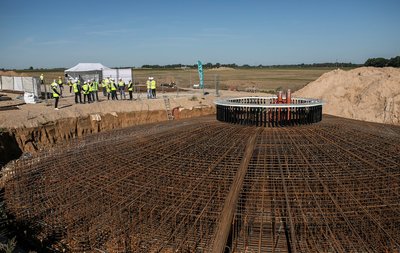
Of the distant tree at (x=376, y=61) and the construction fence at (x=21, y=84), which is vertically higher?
the distant tree at (x=376, y=61)

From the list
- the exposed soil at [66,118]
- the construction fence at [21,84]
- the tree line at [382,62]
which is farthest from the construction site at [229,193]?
the tree line at [382,62]

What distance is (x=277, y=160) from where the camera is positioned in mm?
8172

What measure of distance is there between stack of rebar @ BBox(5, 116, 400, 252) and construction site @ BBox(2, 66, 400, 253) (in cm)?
2

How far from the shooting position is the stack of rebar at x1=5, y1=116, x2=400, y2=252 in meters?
6.56

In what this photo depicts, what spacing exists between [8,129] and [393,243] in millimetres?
18628

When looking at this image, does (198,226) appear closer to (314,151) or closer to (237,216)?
(237,216)

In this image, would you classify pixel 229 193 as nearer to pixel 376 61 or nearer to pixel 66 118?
pixel 66 118

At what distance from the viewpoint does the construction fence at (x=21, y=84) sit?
1176 inches

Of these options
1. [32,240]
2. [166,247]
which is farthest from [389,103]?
[32,240]

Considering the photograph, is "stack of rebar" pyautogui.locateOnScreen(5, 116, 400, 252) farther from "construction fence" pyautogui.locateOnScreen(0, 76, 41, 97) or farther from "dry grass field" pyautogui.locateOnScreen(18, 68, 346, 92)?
"dry grass field" pyautogui.locateOnScreen(18, 68, 346, 92)

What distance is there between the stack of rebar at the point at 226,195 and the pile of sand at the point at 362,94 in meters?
13.4

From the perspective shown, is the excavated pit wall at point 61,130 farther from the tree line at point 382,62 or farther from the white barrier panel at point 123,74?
the tree line at point 382,62

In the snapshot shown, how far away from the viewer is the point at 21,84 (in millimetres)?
33438

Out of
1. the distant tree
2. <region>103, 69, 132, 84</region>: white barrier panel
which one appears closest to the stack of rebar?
<region>103, 69, 132, 84</region>: white barrier panel
